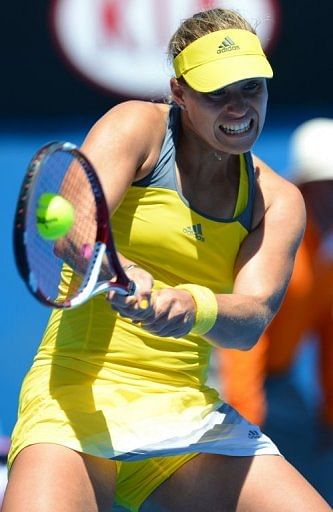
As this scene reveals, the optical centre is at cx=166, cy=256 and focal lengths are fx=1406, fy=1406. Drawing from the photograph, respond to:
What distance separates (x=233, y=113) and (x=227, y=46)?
0.56 feet

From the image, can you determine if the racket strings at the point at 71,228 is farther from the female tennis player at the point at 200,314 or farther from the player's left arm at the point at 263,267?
the player's left arm at the point at 263,267

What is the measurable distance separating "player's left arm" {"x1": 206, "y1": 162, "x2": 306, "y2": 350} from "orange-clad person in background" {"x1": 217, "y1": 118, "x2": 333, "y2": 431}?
138 cm

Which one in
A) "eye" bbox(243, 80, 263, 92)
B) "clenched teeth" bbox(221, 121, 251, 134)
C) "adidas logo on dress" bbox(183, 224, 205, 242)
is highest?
"eye" bbox(243, 80, 263, 92)

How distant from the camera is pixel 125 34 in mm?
5793

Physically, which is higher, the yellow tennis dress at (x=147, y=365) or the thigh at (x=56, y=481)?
the yellow tennis dress at (x=147, y=365)

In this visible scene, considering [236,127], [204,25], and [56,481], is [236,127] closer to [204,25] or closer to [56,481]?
[204,25]

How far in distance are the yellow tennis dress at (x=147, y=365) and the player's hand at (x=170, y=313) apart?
300mm

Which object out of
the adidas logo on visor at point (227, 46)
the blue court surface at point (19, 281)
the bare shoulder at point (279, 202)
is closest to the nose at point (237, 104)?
the adidas logo on visor at point (227, 46)

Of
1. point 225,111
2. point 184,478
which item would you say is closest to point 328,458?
point 184,478

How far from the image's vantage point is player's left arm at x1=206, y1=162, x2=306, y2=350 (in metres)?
3.38

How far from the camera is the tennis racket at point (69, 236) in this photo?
2926mm

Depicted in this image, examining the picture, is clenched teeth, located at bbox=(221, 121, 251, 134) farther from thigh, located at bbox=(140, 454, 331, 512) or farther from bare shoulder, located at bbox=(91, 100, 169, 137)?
thigh, located at bbox=(140, 454, 331, 512)

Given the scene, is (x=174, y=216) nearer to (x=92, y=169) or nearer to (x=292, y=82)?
(x=92, y=169)

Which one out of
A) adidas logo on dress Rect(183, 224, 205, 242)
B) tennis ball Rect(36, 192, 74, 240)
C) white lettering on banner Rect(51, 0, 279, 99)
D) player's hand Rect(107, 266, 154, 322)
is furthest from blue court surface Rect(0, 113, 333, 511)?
tennis ball Rect(36, 192, 74, 240)
